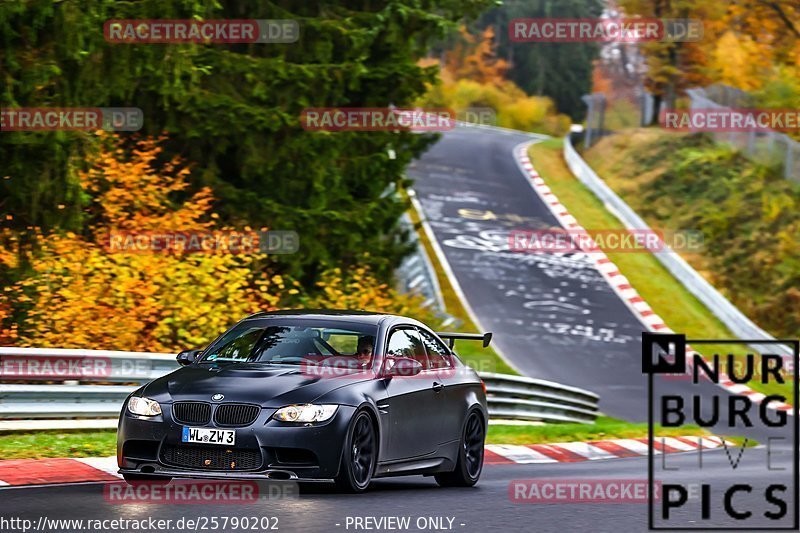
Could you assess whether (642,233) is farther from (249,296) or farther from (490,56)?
(490,56)

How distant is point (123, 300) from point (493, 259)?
1834 centimetres

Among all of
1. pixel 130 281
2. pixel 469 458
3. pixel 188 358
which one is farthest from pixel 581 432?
pixel 188 358

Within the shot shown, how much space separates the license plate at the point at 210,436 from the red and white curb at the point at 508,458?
1.54 m

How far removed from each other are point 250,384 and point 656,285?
28.0 m

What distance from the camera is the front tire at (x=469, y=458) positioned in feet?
41.5

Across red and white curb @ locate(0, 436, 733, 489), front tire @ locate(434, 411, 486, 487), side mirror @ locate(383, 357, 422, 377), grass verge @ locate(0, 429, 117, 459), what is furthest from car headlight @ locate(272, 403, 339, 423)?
grass verge @ locate(0, 429, 117, 459)

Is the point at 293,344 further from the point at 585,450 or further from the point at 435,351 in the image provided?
the point at 585,450

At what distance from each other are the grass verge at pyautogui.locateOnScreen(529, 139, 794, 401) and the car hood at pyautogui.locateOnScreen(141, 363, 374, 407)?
1994cm

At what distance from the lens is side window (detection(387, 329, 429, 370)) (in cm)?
1193

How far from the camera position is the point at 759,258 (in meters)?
40.1

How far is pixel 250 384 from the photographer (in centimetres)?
1047

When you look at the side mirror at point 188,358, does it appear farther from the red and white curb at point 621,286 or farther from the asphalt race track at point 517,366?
the red and white curb at point 621,286

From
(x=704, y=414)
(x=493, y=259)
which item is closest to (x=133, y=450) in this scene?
(x=704, y=414)

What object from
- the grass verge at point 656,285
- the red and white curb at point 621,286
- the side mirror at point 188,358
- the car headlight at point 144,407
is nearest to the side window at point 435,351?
the side mirror at point 188,358
